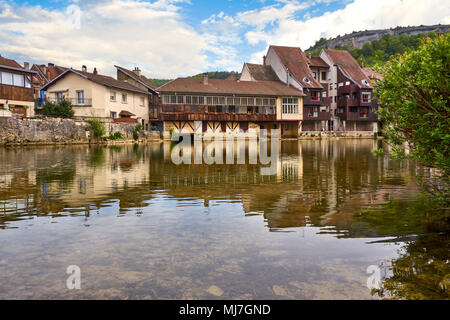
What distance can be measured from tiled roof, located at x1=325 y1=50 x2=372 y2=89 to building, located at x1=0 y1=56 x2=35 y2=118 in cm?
4914

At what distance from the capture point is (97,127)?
39688 mm

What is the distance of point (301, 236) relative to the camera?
21.3 ft

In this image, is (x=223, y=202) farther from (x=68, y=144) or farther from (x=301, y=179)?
(x=68, y=144)

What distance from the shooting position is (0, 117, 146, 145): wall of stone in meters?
33.2

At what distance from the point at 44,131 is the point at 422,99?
36802 millimetres

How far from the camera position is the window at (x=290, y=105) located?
183 feet

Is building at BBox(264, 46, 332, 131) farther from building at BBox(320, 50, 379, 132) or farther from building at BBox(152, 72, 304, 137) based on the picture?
building at BBox(152, 72, 304, 137)

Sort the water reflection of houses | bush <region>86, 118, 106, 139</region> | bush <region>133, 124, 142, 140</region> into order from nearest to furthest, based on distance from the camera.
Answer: the water reflection of houses < bush <region>86, 118, 106, 139</region> < bush <region>133, 124, 142, 140</region>

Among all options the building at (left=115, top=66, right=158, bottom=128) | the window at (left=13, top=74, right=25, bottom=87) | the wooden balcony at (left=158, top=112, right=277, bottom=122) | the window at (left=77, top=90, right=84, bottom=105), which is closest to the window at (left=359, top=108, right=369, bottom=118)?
the wooden balcony at (left=158, top=112, right=277, bottom=122)

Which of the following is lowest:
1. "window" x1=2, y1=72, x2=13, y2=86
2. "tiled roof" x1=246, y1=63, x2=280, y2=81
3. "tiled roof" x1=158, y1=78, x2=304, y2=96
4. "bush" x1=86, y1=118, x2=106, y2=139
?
"bush" x1=86, y1=118, x2=106, y2=139

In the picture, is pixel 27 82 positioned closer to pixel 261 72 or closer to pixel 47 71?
pixel 47 71

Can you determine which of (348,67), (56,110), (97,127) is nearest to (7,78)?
(56,110)

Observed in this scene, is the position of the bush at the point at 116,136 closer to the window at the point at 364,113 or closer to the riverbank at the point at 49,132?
the riverbank at the point at 49,132
